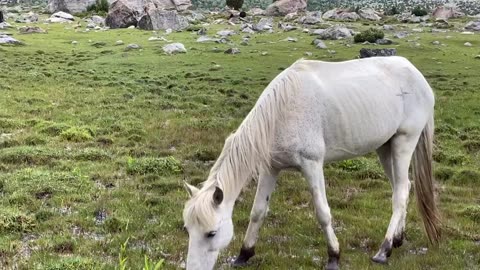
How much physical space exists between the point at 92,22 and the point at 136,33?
42.3 ft

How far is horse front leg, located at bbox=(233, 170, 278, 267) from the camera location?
7.14 m

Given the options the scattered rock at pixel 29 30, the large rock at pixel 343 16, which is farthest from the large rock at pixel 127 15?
the large rock at pixel 343 16

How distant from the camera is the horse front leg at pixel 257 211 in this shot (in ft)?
23.4

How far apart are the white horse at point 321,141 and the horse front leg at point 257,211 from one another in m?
0.01

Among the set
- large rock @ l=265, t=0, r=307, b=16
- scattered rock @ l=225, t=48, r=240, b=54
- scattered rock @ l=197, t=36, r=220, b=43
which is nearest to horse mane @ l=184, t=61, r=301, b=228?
scattered rock @ l=225, t=48, r=240, b=54

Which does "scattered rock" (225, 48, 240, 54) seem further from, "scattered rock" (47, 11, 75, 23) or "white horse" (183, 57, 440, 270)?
"scattered rock" (47, 11, 75, 23)

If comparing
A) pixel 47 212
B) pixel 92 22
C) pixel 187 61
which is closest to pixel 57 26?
pixel 92 22

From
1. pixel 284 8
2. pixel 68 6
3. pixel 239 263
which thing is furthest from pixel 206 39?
pixel 68 6

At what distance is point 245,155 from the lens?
20.5 ft

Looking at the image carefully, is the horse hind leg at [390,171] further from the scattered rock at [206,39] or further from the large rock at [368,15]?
the large rock at [368,15]

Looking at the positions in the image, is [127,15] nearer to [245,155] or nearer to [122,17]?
[122,17]

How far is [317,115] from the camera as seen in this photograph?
6965 mm

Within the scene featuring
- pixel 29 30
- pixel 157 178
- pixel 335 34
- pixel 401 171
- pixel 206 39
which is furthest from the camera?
pixel 29 30

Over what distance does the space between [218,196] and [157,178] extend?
5402 mm
